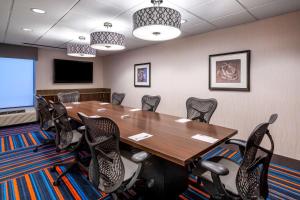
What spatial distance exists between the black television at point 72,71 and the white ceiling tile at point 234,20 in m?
4.66

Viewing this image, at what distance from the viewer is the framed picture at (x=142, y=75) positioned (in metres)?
5.02

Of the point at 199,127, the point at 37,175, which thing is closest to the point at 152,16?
the point at 199,127

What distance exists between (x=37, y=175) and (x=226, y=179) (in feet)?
7.74

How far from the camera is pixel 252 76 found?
10.1 ft

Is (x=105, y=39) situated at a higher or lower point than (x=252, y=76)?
higher

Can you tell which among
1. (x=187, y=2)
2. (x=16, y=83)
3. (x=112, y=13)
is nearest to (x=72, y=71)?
(x=16, y=83)

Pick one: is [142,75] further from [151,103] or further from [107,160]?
[107,160]

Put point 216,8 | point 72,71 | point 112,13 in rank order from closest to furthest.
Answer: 1. point 216,8
2. point 112,13
3. point 72,71

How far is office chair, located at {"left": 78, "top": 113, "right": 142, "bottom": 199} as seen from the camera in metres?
1.36

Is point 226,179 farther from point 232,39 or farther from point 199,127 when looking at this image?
point 232,39

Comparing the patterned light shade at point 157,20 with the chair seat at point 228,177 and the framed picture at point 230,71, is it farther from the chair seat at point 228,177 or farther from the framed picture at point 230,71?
the framed picture at point 230,71

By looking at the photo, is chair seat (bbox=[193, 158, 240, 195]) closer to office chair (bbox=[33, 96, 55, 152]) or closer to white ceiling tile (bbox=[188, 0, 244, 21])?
white ceiling tile (bbox=[188, 0, 244, 21])

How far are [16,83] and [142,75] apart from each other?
147 inches

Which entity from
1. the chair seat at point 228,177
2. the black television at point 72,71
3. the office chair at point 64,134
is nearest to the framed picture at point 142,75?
the black television at point 72,71
